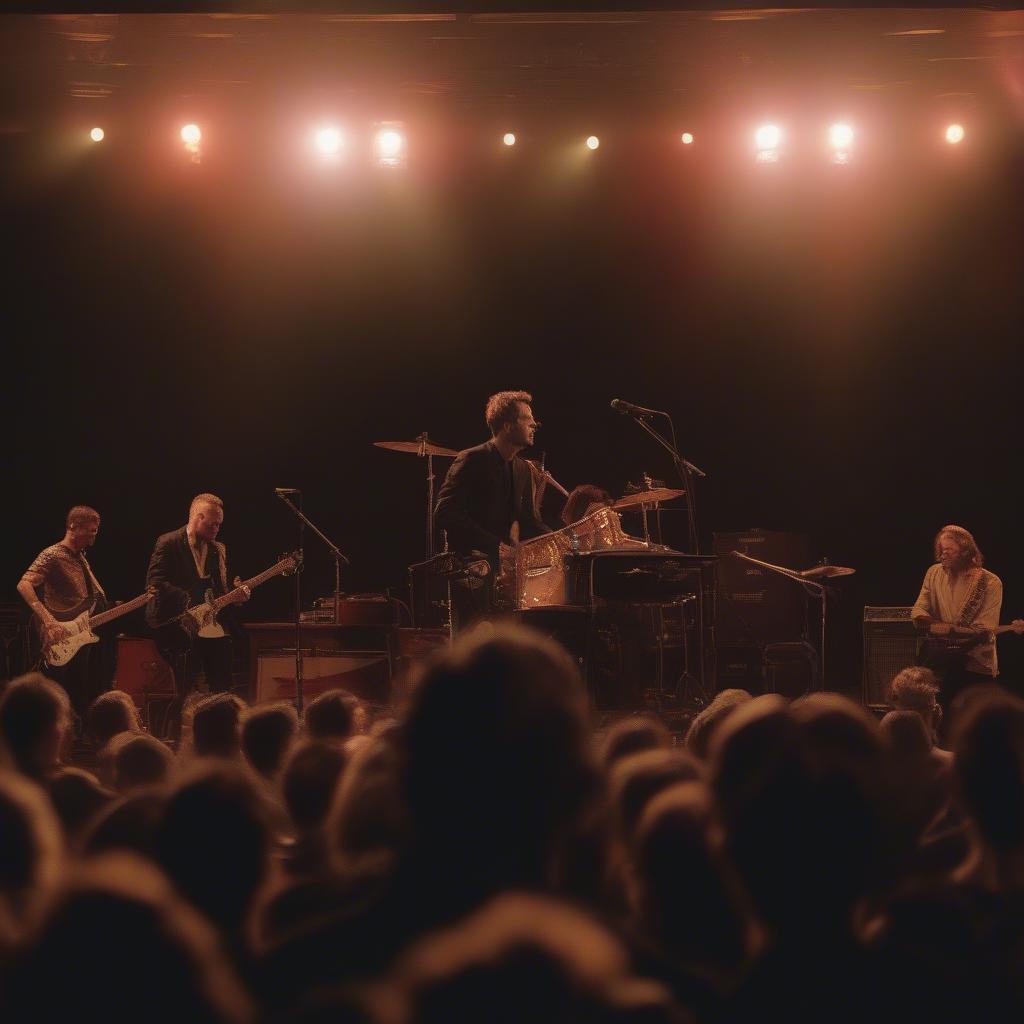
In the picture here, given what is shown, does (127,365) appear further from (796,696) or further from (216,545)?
(796,696)

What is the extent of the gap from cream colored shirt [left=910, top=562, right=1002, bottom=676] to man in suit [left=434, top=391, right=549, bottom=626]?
11.5ft

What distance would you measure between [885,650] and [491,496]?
436cm

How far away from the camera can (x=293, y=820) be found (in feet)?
9.62

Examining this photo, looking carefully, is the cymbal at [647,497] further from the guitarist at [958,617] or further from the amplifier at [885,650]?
the amplifier at [885,650]

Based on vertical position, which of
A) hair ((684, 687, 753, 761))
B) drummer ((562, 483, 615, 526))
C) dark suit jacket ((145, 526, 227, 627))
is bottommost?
dark suit jacket ((145, 526, 227, 627))

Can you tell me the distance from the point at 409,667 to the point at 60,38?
5.37 meters

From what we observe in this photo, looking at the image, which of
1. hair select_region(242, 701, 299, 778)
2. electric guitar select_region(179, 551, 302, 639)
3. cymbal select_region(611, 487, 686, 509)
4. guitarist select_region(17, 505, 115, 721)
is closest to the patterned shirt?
guitarist select_region(17, 505, 115, 721)

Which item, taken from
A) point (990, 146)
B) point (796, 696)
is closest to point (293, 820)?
point (796, 696)

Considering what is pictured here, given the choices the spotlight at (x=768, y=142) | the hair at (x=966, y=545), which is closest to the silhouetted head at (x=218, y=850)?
Result: the hair at (x=966, y=545)

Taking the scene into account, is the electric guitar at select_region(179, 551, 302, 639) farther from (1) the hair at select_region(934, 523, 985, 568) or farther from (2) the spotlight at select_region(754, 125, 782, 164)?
(2) the spotlight at select_region(754, 125, 782, 164)

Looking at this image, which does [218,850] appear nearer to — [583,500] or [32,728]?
[32,728]

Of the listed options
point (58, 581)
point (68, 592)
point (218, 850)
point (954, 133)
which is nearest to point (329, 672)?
point (68, 592)

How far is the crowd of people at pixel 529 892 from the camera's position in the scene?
106 cm

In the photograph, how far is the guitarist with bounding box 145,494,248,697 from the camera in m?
9.11
